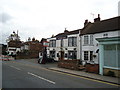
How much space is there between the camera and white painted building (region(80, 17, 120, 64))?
19.9m

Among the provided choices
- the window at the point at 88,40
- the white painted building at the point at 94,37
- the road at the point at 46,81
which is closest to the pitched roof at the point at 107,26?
the white painted building at the point at 94,37

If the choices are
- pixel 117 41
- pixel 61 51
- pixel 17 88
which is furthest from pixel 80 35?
pixel 17 88

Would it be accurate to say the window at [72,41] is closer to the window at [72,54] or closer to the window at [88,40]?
the window at [72,54]

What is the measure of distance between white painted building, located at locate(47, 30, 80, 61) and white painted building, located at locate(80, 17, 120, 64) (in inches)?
75.5

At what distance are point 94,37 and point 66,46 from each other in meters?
8.73

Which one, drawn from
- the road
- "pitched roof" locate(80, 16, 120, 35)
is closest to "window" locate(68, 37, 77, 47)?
"pitched roof" locate(80, 16, 120, 35)

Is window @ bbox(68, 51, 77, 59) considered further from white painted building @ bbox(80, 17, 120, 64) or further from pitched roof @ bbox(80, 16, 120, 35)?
pitched roof @ bbox(80, 16, 120, 35)

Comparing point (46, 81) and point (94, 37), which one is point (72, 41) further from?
point (46, 81)

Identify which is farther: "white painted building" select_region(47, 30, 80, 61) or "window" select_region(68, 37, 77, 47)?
"window" select_region(68, 37, 77, 47)

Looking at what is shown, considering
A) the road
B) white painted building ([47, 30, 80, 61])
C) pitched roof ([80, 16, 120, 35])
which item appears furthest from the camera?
white painted building ([47, 30, 80, 61])

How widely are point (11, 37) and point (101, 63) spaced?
85857 mm

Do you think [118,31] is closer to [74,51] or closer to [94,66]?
[94,66]

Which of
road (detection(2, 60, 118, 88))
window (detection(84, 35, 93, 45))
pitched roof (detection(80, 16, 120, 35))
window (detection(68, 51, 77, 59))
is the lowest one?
road (detection(2, 60, 118, 88))

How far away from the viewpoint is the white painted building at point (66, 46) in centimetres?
2622
